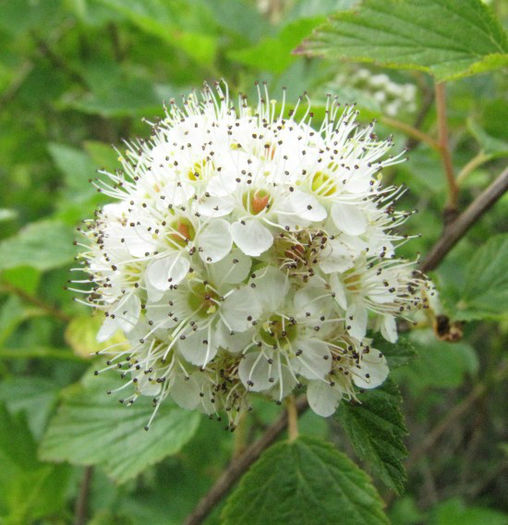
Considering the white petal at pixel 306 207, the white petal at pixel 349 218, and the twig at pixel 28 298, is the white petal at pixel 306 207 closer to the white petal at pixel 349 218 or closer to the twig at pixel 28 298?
the white petal at pixel 349 218

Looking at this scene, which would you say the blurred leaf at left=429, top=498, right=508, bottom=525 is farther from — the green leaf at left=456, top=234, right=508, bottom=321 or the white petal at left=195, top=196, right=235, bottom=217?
the white petal at left=195, top=196, right=235, bottom=217

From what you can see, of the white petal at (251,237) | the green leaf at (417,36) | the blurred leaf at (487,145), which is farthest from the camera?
the blurred leaf at (487,145)

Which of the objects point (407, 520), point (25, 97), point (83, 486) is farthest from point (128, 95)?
point (407, 520)

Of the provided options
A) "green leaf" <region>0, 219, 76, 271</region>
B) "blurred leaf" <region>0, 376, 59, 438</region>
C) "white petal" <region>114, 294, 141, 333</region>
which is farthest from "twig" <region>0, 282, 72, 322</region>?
"white petal" <region>114, 294, 141, 333</region>

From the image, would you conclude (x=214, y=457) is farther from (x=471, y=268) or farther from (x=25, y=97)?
(x=25, y=97)

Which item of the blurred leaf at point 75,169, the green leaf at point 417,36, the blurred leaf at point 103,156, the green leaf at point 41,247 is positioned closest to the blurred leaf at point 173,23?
the blurred leaf at point 103,156

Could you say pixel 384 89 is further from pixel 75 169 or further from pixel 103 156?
pixel 75 169
